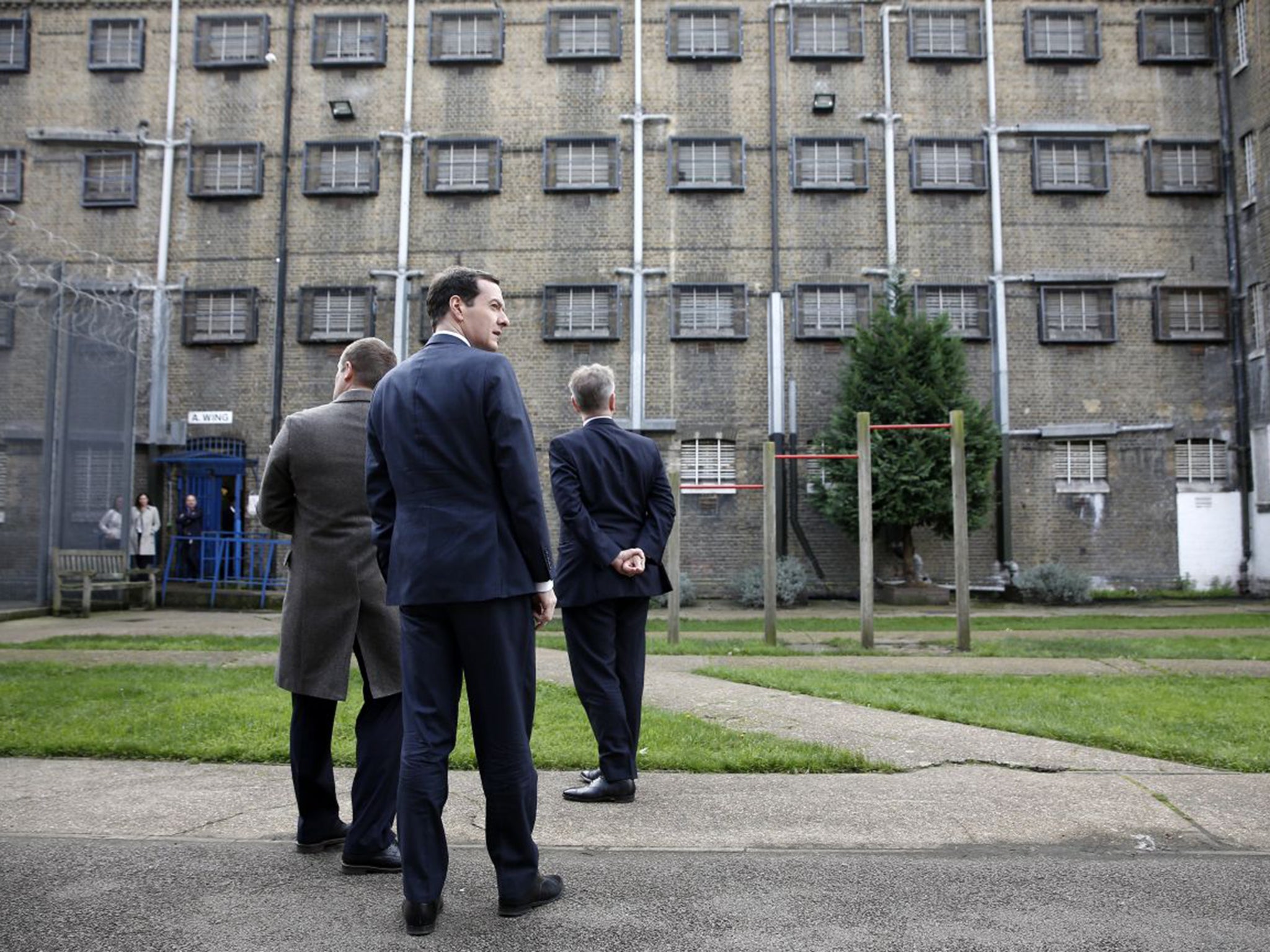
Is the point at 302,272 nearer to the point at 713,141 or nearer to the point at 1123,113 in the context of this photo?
the point at 713,141

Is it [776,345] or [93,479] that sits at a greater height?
[776,345]

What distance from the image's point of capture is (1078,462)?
20.3 meters

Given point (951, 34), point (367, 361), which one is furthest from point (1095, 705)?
point (951, 34)

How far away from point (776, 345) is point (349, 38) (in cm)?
1123

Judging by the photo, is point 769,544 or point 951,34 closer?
point 769,544

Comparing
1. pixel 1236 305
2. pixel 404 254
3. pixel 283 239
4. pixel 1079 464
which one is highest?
pixel 283 239

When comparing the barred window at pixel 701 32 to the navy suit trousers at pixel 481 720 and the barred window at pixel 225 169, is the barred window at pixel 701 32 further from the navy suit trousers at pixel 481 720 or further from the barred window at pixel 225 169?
the navy suit trousers at pixel 481 720

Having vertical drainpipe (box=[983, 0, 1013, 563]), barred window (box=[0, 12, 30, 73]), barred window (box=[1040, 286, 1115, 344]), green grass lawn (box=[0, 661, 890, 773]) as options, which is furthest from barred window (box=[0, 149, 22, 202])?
barred window (box=[1040, 286, 1115, 344])

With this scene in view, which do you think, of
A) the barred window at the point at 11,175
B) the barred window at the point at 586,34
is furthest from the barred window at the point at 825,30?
the barred window at the point at 11,175

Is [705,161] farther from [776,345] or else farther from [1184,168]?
[1184,168]

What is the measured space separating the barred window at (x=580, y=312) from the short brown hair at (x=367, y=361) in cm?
1665

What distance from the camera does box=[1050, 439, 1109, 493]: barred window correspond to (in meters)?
20.3

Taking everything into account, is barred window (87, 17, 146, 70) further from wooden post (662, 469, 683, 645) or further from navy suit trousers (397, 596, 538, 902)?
navy suit trousers (397, 596, 538, 902)

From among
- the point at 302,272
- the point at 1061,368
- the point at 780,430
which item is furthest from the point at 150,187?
the point at 1061,368
